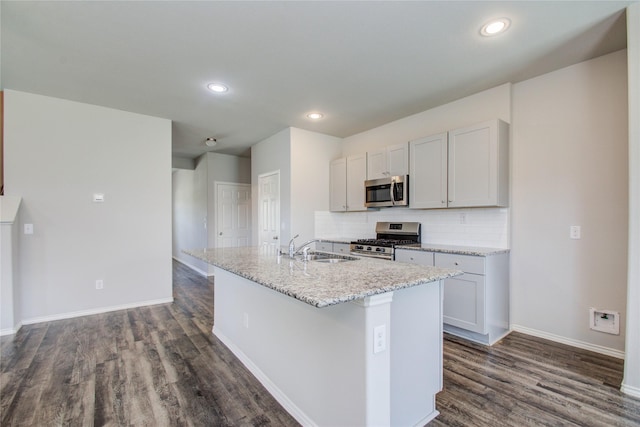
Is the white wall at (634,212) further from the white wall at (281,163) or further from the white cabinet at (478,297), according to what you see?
the white wall at (281,163)

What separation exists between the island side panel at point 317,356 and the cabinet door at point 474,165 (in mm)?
2202

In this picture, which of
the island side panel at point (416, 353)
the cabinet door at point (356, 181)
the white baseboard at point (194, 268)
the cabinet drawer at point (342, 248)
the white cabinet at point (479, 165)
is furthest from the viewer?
the white baseboard at point (194, 268)

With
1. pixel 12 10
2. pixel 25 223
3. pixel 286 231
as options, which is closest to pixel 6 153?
pixel 25 223

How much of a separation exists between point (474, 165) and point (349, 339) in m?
2.46

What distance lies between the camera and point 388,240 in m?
4.01

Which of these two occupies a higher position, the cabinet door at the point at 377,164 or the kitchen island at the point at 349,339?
the cabinet door at the point at 377,164

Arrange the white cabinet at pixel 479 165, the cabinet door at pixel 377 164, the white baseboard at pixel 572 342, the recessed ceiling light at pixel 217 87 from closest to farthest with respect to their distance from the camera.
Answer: the white baseboard at pixel 572 342
the white cabinet at pixel 479 165
the recessed ceiling light at pixel 217 87
the cabinet door at pixel 377 164

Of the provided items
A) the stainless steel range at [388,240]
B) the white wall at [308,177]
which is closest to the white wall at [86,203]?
the white wall at [308,177]

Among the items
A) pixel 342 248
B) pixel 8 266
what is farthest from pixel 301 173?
pixel 8 266

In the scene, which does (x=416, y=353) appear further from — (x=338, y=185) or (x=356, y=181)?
(x=338, y=185)

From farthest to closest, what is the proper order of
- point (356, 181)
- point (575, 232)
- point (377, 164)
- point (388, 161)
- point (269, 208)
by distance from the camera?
point (269, 208) < point (356, 181) < point (377, 164) < point (388, 161) < point (575, 232)

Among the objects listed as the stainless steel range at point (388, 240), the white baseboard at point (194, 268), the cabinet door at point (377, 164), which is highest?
the cabinet door at point (377, 164)

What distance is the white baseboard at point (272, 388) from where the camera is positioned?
5.64 ft

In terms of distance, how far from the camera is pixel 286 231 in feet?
15.1
